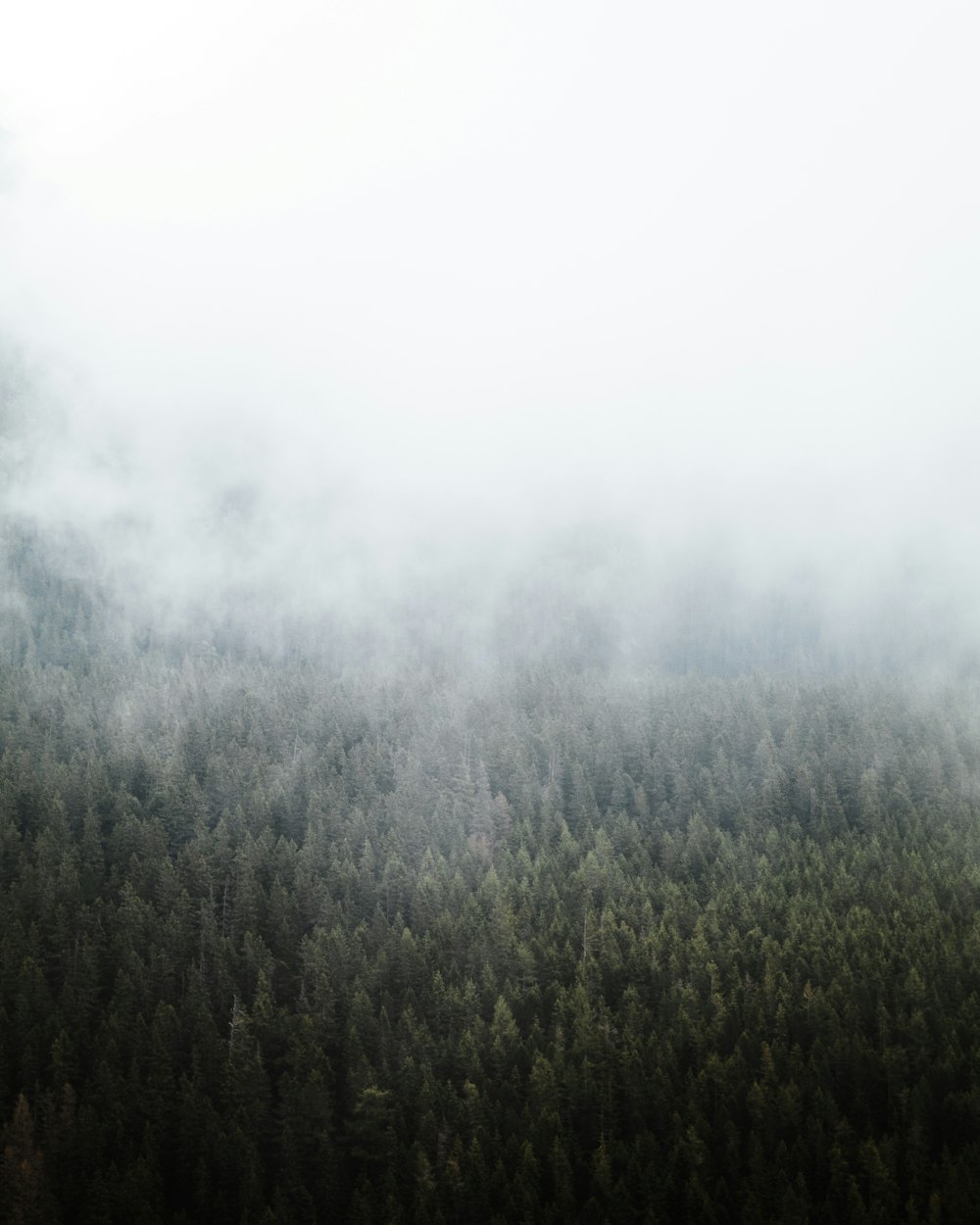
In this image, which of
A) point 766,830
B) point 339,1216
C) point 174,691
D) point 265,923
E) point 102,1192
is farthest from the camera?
point 174,691

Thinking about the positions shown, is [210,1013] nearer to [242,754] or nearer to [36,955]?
[36,955]

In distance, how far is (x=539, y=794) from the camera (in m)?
139

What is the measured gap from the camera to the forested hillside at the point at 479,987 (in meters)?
61.8

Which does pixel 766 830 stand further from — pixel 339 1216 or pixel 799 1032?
pixel 339 1216

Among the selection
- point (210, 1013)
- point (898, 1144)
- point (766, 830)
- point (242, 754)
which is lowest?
point (898, 1144)

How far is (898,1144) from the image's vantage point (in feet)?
204

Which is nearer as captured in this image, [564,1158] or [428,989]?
[564,1158]

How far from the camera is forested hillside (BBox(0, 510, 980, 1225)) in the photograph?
61.8 metres

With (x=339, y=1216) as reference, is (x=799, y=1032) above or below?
above

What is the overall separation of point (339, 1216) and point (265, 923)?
3701cm

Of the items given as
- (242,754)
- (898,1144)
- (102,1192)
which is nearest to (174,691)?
(242,754)

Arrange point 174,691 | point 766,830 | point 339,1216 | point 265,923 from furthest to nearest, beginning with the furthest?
1. point 174,691
2. point 766,830
3. point 265,923
4. point 339,1216

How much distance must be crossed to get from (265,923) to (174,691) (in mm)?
96673

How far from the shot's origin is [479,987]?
85.2m
